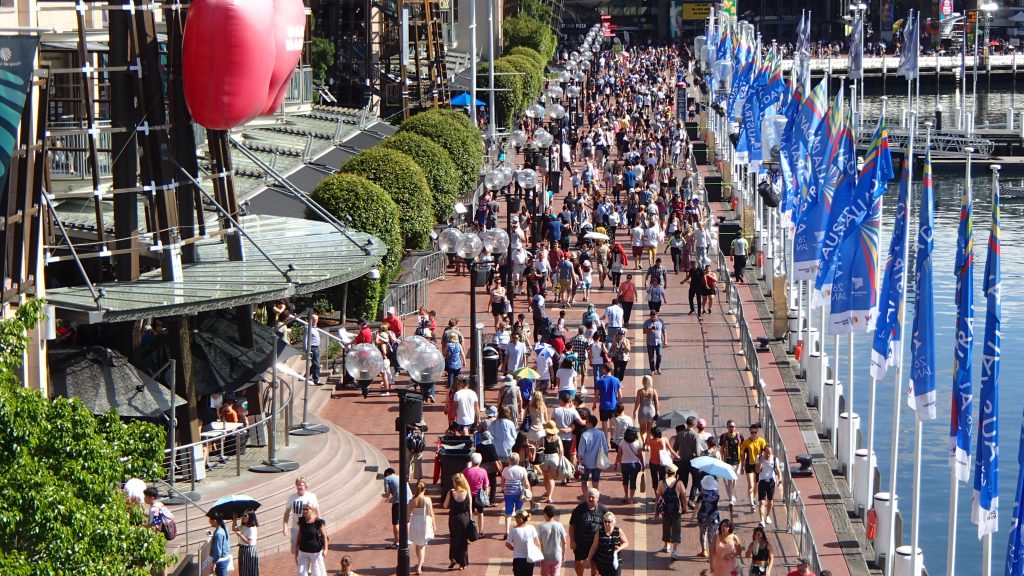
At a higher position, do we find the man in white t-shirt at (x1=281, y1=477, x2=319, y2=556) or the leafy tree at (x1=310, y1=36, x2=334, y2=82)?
the leafy tree at (x1=310, y1=36, x2=334, y2=82)

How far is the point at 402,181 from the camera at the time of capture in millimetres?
36500

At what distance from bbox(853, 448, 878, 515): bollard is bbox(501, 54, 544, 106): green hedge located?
4993 cm

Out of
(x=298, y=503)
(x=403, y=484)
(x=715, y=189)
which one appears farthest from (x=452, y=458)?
(x=715, y=189)

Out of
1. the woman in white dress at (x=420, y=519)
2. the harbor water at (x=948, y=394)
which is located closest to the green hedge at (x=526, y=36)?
the harbor water at (x=948, y=394)

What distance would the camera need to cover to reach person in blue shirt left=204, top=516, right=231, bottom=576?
1959cm

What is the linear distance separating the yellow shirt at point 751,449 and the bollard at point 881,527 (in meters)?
1.71

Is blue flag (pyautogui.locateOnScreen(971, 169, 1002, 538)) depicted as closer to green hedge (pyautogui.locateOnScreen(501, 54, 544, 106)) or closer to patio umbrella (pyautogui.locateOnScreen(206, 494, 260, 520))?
patio umbrella (pyautogui.locateOnScreen(206, 494, 260, 520))

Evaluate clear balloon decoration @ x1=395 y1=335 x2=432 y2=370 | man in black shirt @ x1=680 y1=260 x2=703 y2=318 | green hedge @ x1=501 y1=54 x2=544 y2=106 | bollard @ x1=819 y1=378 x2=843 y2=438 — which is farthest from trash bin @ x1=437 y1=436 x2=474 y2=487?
green hedge @ x1=501 y1=54 x2=544 y2=106

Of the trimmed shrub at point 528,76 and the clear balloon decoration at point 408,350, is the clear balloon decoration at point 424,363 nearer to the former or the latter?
the clear balloon decoration at point 408,350

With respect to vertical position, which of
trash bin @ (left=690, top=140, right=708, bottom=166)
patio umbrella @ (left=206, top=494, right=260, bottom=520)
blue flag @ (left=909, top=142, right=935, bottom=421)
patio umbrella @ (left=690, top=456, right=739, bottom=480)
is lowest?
patio umbrella @ (left=690, top=456, right=739, bottom=480)

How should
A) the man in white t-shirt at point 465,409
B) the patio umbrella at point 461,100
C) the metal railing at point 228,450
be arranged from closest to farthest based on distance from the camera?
the metal railing at point 228,450
the man in white t-shirt at point 465,409
the patio umbrella at point 461,100

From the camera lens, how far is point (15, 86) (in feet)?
57.3

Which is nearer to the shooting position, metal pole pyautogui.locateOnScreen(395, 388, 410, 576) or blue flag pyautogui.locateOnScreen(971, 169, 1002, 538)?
metal pole pyautogui.locateOnScreen(395, 388, 410, 576)

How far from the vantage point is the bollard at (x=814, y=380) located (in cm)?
3136
